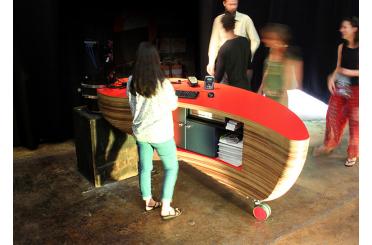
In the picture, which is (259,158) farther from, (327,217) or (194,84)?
(194,84)

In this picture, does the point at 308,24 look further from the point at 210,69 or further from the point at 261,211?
the point at 261,211

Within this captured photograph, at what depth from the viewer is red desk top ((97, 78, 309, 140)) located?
2.57 metres

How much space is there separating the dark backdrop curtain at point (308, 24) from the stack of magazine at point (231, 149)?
2.44m

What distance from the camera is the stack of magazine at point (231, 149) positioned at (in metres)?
2.94

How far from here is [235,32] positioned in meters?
4.87

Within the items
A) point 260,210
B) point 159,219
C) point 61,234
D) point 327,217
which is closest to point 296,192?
point 327,217

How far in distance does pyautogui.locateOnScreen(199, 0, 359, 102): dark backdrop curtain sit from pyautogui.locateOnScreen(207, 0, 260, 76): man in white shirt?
131 mm

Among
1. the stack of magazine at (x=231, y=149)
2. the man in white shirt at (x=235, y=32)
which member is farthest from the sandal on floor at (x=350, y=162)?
the man in white shirt at (x=235, y=32)

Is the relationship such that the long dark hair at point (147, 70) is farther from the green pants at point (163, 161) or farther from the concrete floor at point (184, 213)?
the concrete floor at point (184, 213)

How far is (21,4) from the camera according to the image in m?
4.02

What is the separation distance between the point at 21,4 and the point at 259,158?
3.13 metres

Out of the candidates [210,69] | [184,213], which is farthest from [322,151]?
[184,213]

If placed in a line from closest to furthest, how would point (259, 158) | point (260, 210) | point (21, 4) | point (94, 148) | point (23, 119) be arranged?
point (259, 158) → point (260, 210) → point (94, 148) → point (21, 4) → point (23, 119)

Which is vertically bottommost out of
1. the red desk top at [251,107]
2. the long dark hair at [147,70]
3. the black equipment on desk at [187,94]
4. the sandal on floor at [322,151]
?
the sandal on floor at [322,151]
